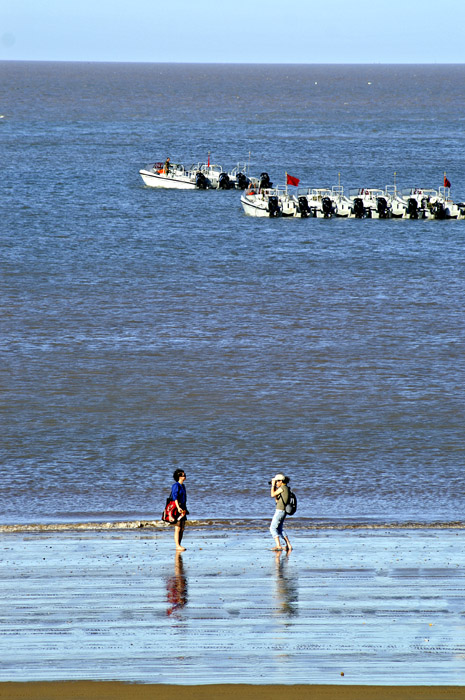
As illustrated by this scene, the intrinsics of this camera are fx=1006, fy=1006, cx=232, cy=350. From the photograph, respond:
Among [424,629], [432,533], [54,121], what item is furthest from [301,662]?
[54,121]

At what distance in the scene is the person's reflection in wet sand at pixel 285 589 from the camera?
11706 mm

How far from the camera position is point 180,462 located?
21.3 meters

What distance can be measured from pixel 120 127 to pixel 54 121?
12.9 m

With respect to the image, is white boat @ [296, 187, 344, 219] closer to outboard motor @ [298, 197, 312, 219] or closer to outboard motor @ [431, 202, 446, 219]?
outboard motor @ [298, 197, 312, 219]

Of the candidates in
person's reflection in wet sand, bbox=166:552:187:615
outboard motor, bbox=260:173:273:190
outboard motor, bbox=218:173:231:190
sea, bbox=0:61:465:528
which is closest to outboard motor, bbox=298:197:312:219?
sea, bbox=0:61:465:528

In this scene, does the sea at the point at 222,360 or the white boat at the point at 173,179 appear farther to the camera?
the white boat at the point at 173,179

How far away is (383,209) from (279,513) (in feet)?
168

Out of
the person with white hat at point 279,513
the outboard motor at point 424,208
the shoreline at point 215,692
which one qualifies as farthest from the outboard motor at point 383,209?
the shoreline at point 215,692

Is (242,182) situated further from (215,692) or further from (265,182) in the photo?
(215,692)

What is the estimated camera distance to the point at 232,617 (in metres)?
11.5

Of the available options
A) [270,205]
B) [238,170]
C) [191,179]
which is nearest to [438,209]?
[270,205]

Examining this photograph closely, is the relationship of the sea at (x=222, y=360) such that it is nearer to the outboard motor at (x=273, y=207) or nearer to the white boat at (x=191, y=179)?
the white boat at (x=191, y=179)

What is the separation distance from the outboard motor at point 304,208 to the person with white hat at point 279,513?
49262mm

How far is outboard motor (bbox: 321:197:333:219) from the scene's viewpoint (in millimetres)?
63000
